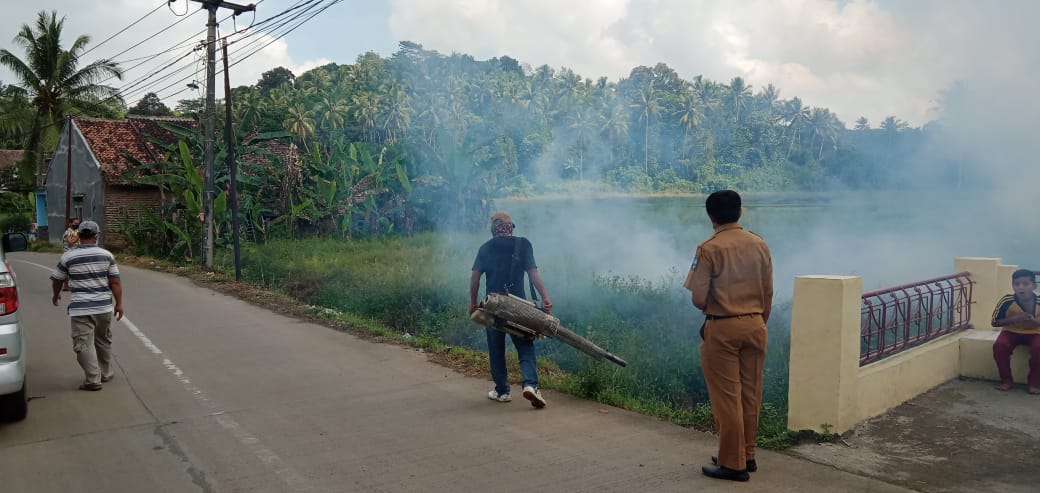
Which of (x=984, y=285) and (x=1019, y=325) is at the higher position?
(x=984, y=285)

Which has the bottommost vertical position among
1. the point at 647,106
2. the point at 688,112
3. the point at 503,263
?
the point at 503,263

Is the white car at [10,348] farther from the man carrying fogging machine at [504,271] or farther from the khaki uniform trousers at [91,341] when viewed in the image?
the man carrying fogging machine at [504,271]

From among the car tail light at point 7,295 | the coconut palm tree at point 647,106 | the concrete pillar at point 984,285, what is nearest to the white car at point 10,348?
the car tail light at point 7,295

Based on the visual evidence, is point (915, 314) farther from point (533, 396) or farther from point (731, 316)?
point (533, 396)

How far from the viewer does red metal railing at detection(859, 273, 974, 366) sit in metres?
6.22

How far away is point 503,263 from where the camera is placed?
6570mm

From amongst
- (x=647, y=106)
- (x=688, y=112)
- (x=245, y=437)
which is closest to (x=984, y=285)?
(x=245, y=437)

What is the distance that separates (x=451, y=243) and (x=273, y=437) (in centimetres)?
1346

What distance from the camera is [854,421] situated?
219 inches

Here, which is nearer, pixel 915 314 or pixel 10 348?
pixel 10 348

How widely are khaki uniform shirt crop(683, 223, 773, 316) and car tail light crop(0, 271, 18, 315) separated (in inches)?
197

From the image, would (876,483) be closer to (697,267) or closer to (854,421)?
(854,421)

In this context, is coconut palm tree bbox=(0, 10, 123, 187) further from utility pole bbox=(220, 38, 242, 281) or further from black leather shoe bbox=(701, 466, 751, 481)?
black leather shoe bbox=(701, 466, 751, 481)

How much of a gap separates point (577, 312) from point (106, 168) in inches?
927
